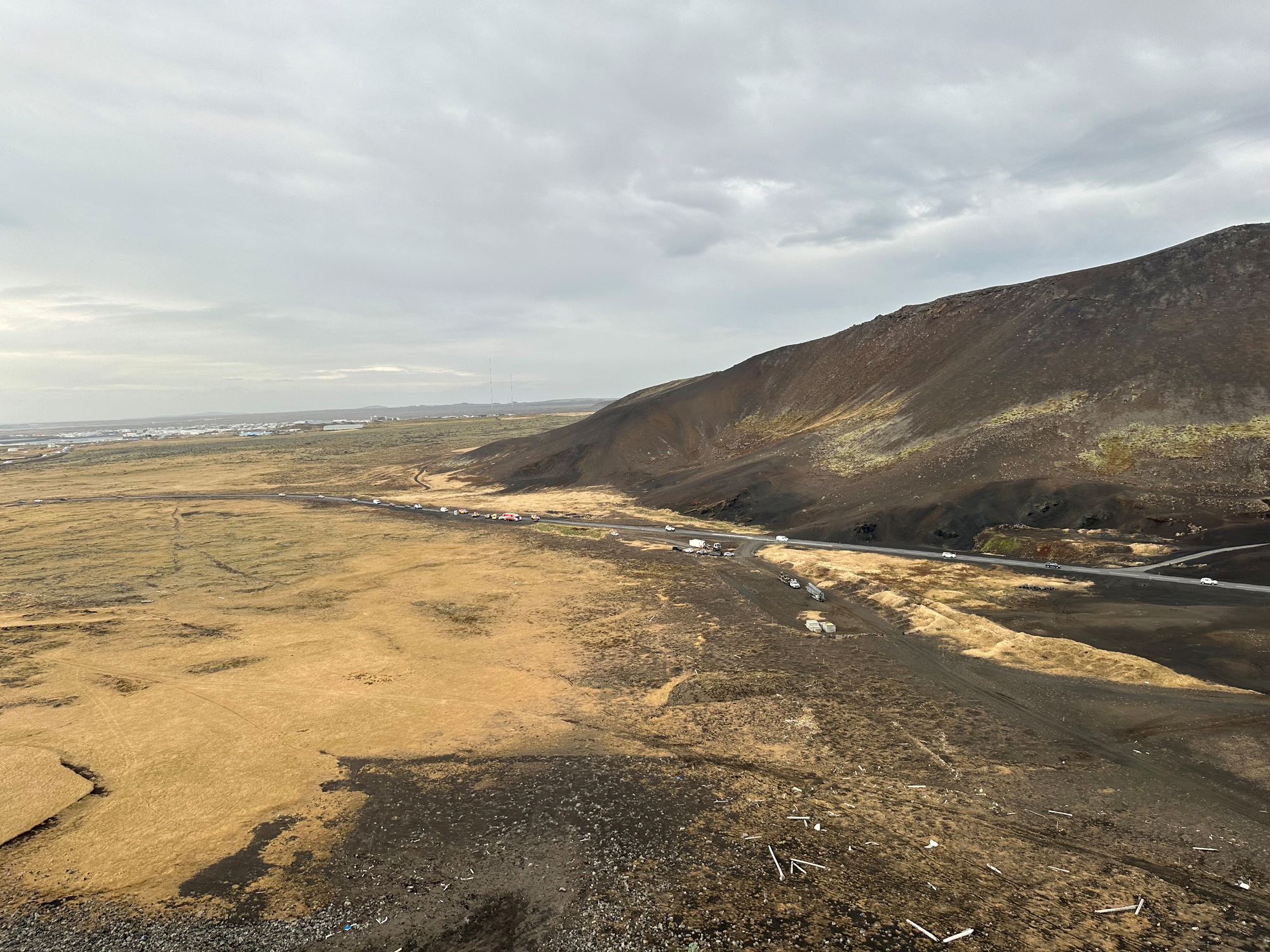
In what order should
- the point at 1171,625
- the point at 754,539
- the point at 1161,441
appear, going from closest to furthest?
the point at 1171,625 → the point at 1161,441 → the point at 754,539

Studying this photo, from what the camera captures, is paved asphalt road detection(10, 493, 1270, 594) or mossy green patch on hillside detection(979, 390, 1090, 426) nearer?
paved asphalt road detection(10, 493, 1270, 594)

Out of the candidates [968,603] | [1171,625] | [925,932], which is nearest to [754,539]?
[968,603]

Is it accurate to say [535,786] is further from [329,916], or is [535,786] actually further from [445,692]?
[445,692]

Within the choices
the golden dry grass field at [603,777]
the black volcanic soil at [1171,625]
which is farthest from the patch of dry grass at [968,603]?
the black volcanic soil at [1171,625]

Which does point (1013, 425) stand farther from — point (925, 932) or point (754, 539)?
point (925, 932)

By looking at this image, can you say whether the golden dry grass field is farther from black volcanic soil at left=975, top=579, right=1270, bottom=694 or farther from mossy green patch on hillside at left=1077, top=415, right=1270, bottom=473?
mossy green patch on hillside at left=1077, top=415, right=1270, bottom=473

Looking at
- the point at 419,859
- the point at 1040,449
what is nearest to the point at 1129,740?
the point at 419,859

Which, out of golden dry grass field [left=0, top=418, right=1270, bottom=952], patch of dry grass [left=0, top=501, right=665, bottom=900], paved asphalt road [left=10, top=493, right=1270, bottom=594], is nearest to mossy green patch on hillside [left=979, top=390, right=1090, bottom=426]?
paved asphalt road [left=10, top=493, right=1270, bottom=594]
